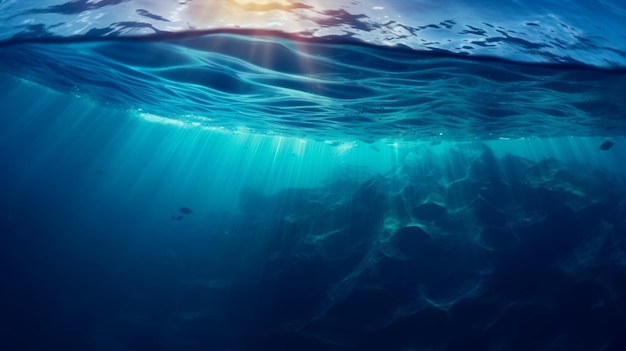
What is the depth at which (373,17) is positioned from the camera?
728 centimetres

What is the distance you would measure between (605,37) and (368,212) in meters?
11.4

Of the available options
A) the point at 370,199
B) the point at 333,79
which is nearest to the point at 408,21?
the point at 333,79

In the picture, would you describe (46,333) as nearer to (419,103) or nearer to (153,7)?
(153,7)

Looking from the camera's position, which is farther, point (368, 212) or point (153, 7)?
point (368, 212)

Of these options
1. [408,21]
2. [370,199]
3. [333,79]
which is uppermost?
[408,21]

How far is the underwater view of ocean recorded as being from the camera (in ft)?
25.9

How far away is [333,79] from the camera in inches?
466

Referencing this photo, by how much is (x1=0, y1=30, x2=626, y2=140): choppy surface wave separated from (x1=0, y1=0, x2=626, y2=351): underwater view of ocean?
0.36ft

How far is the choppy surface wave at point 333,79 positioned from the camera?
9.23 meters

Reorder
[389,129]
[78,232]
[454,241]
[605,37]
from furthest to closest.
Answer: [78,232] < [389,129] < [454,241] < [605,37]

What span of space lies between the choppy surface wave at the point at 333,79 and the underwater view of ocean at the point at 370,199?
111 mm

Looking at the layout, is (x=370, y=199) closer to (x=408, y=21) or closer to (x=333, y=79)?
(x=333, y=79)

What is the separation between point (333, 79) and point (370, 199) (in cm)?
820

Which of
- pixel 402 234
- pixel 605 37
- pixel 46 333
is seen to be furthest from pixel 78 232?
pixel 605 37
